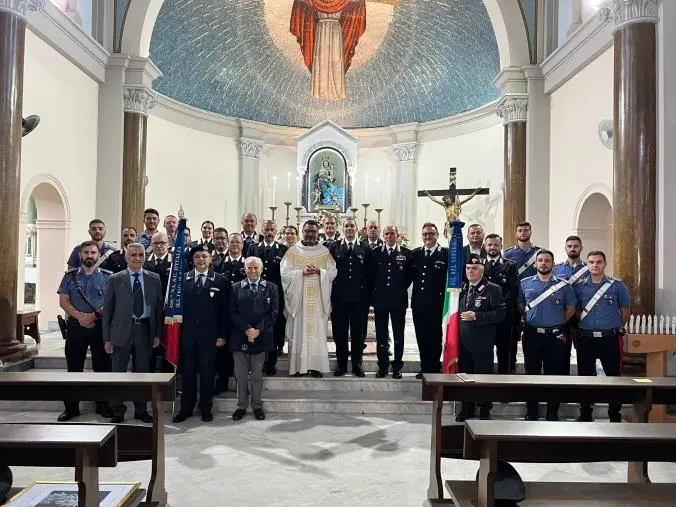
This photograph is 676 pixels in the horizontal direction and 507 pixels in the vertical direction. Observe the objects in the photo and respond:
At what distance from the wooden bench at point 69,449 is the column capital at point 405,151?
Result: 44.5 feet

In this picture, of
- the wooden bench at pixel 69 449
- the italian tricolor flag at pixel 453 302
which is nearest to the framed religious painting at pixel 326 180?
the italian tricolor flag at pixel 453 302

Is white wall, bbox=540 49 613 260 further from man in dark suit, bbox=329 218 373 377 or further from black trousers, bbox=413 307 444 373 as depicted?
man in dark suit, bbox=329 218 373 377

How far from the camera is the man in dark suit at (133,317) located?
536 cm

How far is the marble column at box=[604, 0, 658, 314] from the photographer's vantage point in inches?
253

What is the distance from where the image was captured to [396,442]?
197 inches

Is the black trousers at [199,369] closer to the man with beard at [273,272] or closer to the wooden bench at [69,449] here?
the man with beard at [273,272]

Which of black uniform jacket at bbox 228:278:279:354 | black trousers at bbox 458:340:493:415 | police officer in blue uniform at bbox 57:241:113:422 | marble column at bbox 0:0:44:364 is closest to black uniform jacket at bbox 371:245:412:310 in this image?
black trousers at bbox 458:340:493:415

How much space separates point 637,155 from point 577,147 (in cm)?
267

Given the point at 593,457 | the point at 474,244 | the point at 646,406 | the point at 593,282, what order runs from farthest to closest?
the point at 474,244 < the point at 593,282 < the point at 646,406 < the point at 593,457

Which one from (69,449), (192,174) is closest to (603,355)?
(69,449)

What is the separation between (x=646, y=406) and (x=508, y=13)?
820cm

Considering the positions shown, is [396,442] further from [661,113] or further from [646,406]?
[661,113]

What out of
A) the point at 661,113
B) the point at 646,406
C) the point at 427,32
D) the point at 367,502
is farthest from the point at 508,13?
the point at 367,502

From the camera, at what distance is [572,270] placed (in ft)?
20.1
